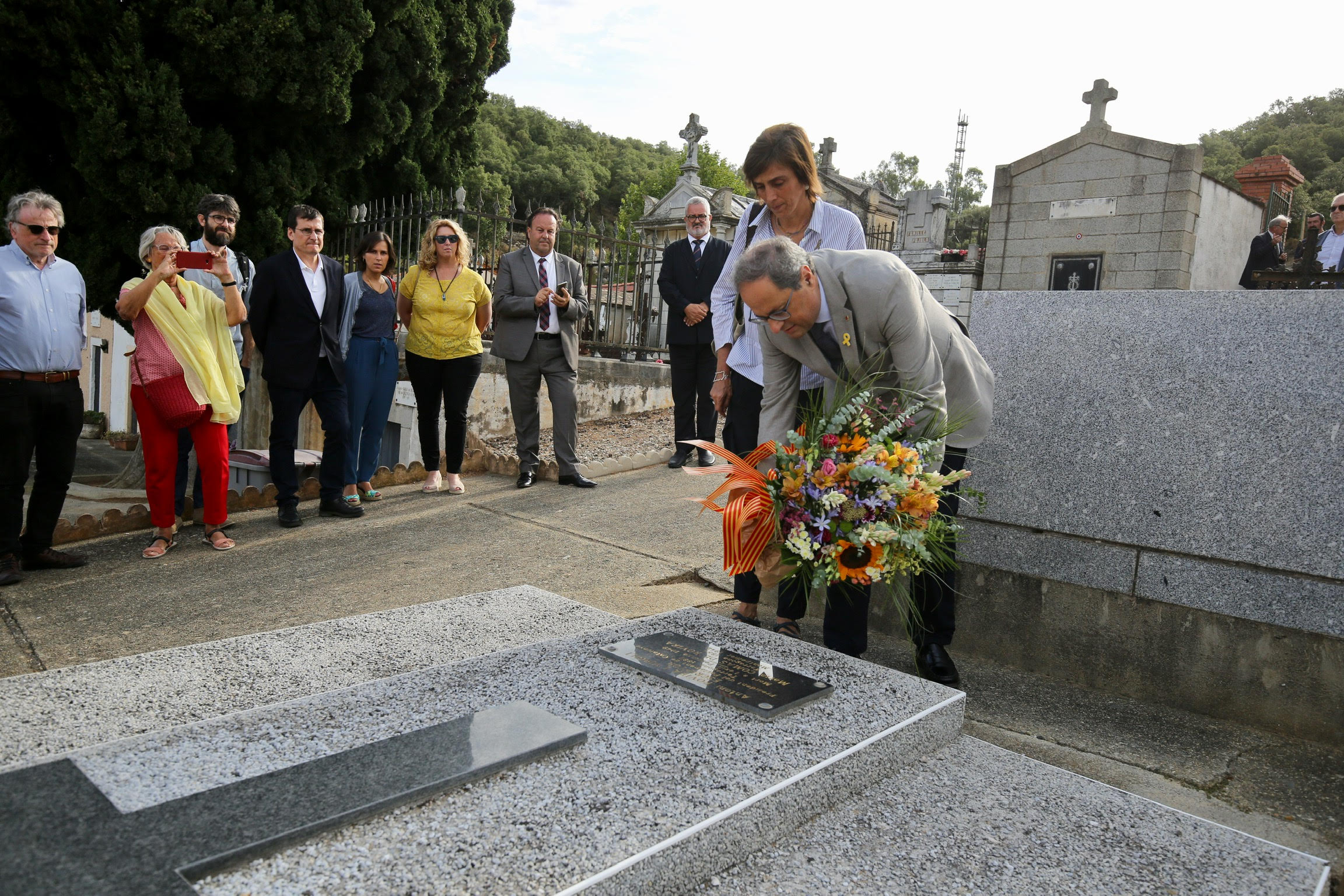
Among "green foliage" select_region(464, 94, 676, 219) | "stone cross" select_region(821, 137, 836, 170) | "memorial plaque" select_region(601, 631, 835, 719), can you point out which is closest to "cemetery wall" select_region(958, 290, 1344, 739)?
"memorial plaque" select_region(601, 631, 835, 719)

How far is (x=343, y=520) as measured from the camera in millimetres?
5297

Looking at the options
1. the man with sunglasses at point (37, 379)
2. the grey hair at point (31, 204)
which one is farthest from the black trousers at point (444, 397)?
the grey hair at point (31, 204)

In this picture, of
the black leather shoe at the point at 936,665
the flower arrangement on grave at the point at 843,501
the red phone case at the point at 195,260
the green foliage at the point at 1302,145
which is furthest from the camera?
the green foliage at the point at 1302,145

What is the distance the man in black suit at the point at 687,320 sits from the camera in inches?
251

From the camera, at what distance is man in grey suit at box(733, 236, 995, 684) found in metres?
2.63

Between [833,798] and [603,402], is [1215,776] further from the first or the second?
[603,402]

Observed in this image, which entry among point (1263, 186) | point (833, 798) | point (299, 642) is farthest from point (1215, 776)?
point (1263, 186)

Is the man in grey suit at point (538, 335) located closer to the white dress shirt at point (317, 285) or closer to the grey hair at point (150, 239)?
the white dress shirt at point (317, 285)

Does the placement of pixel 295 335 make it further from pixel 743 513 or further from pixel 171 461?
pixel 743 513

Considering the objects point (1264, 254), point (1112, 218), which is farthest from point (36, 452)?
point (1112, 218)

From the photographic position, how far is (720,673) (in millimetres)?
2457

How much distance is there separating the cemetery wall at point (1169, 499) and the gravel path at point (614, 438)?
4.05 m

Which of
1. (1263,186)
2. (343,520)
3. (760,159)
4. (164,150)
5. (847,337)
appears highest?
(1263,186)

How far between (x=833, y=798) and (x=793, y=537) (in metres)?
0.70
